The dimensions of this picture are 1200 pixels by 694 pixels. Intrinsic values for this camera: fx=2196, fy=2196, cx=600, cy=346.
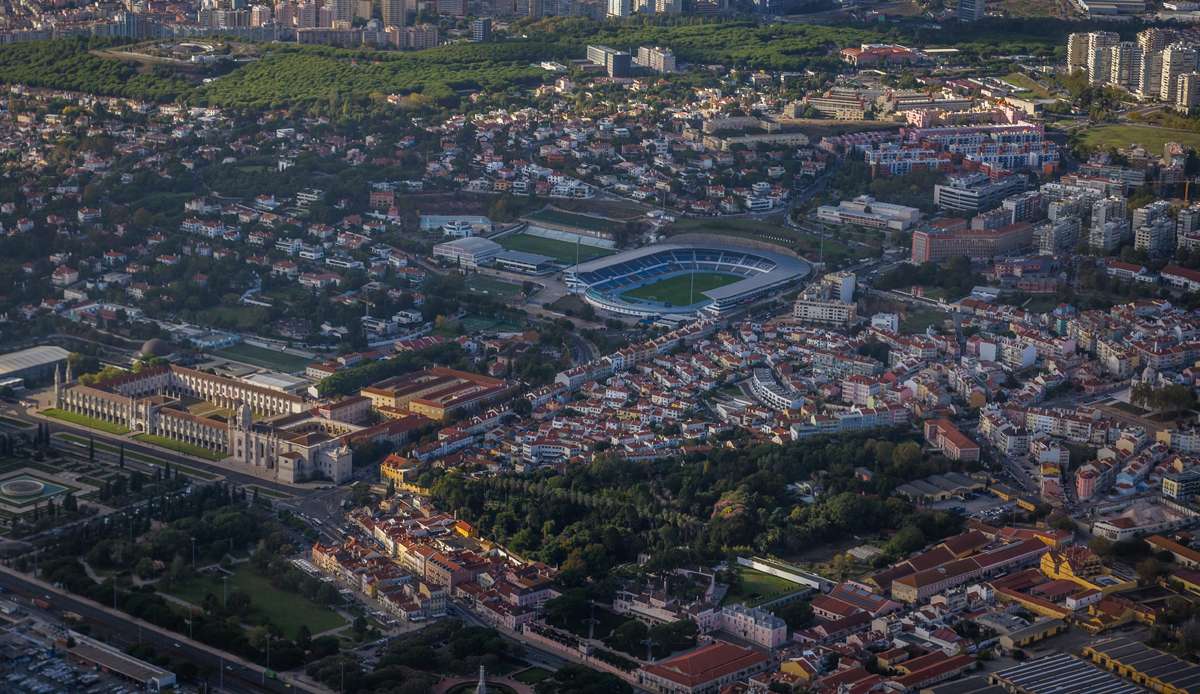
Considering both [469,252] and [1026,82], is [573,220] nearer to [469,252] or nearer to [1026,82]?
[469,252]

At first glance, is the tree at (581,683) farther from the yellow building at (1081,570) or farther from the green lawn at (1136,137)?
the green lawn at (1136,137)

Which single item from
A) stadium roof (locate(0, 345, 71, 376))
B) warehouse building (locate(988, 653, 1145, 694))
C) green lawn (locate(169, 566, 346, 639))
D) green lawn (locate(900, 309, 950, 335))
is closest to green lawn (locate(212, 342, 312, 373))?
stadium roof (locate(0, 345, 71, 376))

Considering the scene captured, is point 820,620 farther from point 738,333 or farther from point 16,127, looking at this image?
point 16,127

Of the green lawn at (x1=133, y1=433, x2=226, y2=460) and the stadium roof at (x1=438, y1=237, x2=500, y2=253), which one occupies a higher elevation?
the stadium roof at (x1=438, y1=237, x2=500, y2=253)

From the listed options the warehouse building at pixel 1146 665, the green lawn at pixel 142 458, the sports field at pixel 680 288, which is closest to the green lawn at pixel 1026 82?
the sports field at pixel 680 288

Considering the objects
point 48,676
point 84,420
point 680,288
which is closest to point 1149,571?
point 48,676

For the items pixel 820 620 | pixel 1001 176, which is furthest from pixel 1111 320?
pixel 820 620

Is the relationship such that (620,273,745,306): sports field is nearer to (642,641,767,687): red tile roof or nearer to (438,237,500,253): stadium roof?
(438,237,500,253): stadium roof
